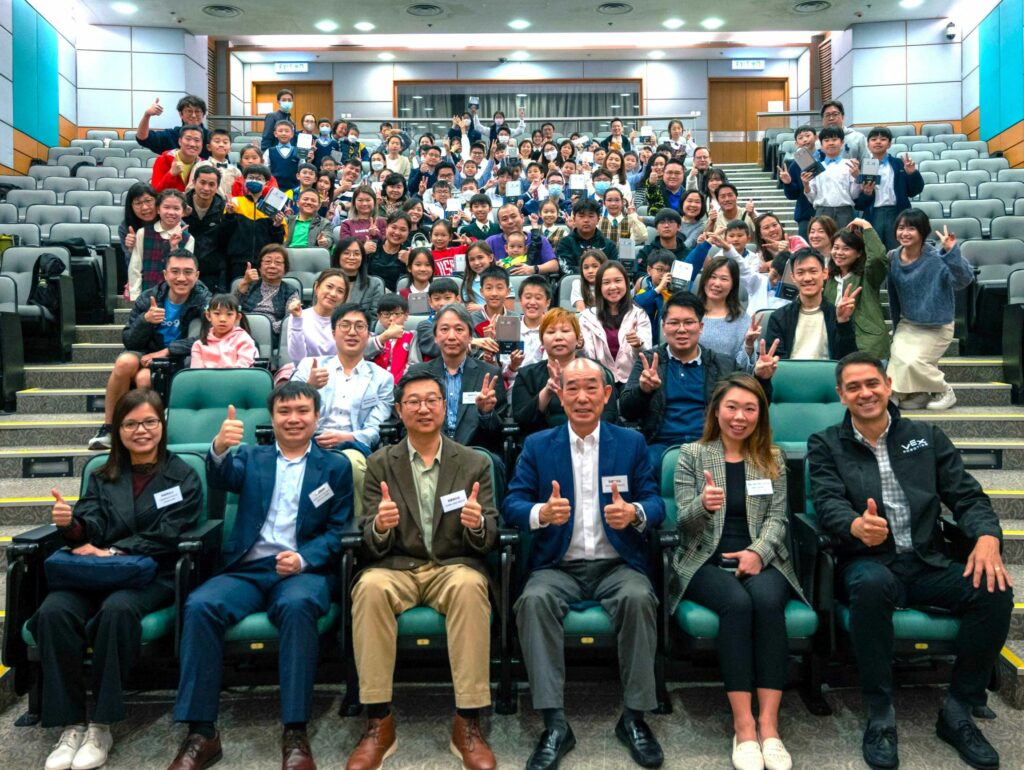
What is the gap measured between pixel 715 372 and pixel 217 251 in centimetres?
325

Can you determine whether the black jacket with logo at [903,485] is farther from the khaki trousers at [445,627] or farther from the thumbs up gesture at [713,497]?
the khaki trousers at [445,627]

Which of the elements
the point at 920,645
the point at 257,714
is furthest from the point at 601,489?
the point at 257,714

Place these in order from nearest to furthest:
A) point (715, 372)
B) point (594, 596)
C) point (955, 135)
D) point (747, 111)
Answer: point (594, 596)
point (715, 372)
point (955, 135)
point (747, 111)

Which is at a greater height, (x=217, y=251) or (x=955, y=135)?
(x=955, y=135)

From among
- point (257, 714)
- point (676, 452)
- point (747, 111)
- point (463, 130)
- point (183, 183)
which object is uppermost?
point (747, 111)

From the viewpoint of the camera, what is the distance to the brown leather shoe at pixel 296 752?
2.21m

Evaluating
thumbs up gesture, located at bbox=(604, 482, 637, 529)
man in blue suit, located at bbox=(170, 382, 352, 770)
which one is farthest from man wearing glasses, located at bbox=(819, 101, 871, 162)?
man in blue suit, located at bbox=(170, 382, 352, 770)

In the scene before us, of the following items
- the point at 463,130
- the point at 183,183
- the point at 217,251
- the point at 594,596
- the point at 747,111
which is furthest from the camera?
the point at 747,111

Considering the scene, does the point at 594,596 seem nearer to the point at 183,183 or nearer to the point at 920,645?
the point at 920,645

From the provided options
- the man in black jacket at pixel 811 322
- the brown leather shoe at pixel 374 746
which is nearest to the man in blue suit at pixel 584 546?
the brown leather shoe at pixel 374 746

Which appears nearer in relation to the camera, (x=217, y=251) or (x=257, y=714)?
(x=257, y=714)

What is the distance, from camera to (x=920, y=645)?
235 centimetres

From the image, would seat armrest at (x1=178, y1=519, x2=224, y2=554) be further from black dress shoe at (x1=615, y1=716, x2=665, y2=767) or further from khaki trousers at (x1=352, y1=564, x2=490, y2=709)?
black dress shoe at (x1=615, y1=716, x2=665, y2=767)

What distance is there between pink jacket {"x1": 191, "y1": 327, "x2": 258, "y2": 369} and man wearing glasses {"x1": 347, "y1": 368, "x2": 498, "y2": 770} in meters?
1.30
